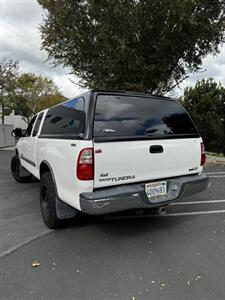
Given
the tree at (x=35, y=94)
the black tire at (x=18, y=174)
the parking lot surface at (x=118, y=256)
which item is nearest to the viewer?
→ the parking lot surface at (x=118, y=256)

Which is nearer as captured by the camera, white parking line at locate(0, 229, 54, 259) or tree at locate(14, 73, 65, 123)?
white parking line at locate(0, 229, 54, 259)

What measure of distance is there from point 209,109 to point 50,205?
17892 mm

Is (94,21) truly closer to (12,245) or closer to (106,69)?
(106,69)

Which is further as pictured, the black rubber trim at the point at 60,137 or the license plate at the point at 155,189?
the license plate at the point at 155,189

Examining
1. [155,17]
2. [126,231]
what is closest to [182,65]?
[155,17]

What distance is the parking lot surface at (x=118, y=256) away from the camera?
286cm

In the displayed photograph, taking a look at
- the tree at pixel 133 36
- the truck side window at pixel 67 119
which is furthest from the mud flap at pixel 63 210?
the tree at pixel 133 36

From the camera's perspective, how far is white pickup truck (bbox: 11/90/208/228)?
135 inches

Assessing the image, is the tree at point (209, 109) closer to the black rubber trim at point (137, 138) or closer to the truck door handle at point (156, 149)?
the black rubber trim at point (137, 138)

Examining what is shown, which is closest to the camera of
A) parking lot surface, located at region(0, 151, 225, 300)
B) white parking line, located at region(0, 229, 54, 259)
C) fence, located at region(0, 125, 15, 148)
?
parking lot surface, located at region(0, 151, 225, 300)

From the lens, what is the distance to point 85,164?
11.0 ft

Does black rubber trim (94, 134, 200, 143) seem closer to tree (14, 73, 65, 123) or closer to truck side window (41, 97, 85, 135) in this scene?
truck side window (41, 97, 85, 135)

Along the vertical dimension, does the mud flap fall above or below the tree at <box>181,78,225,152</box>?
below

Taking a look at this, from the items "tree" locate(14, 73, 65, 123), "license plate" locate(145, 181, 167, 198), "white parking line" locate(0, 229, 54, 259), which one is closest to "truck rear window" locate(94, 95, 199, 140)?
"license plate" locate(145, 181, 167, 198)
